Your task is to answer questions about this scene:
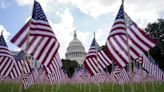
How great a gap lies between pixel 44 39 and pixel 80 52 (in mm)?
156426

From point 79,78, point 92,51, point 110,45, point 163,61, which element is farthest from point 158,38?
point 110,45

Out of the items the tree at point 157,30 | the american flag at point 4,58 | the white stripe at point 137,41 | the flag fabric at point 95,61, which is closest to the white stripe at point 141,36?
the white stripe at point 137,41

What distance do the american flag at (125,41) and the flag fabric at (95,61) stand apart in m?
6.55

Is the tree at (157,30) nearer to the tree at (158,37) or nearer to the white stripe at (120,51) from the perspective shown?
the tree at (158,37)

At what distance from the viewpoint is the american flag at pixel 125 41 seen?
11609mm

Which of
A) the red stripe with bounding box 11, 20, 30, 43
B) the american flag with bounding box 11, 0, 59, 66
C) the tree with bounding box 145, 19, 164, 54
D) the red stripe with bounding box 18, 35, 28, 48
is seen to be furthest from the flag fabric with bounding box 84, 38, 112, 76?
the tree with bounding box 145, 19, 164, 54

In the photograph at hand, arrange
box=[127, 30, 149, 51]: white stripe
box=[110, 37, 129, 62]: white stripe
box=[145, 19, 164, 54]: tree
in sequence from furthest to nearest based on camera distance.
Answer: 1. box=[145, 19, 164, 54]: tree
2. box=[110, 37, 129, 62]: white stripe
3. box=[127, 30, 149, 51]: white stripe

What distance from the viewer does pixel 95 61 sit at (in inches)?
754

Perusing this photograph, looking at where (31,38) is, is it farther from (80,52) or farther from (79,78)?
(80,52)

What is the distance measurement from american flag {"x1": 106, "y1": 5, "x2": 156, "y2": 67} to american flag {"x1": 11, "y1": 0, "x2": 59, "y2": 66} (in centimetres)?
248

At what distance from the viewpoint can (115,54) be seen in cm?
1218

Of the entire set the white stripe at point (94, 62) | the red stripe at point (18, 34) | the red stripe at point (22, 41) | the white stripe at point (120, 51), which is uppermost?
the red stripe at point (18, 34)

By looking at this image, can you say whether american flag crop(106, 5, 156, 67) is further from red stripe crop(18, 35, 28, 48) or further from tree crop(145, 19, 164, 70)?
tree crop(145, 19, 164, 70)

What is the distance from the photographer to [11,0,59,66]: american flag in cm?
1096
